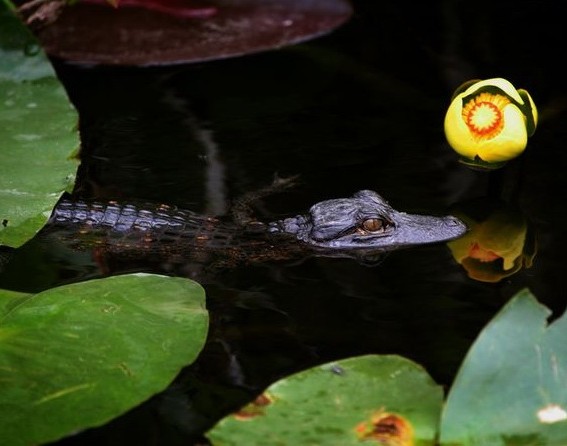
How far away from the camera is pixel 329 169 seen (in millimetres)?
3211

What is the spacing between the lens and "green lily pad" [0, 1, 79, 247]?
2570 millimetres

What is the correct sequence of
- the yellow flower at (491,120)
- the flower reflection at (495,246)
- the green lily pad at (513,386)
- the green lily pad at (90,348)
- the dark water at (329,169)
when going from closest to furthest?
the green lily pad at (513,386), the green lily pad at (90,348), the dark water at (329,169), the flower reflection at (495,246), the yellow flower at (491,120)

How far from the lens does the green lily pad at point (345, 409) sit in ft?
5.60

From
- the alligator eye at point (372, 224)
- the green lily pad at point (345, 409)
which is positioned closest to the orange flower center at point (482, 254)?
the alligator eye at point (372, 224)

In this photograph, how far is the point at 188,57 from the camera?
3.97 metres

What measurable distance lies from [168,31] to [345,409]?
2627mm

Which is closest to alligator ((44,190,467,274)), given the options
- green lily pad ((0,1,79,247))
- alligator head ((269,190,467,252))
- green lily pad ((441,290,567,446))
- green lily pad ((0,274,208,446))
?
alligator head ((269,190,467,252))

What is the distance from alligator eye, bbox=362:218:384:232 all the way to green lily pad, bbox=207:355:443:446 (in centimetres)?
98

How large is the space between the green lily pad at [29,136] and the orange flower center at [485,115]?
1.18 meters

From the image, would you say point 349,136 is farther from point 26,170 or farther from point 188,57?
point 26,170

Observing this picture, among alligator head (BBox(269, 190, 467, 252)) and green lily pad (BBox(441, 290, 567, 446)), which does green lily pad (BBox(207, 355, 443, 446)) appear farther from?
alligator head (BBox(269, 190, 467, 252))

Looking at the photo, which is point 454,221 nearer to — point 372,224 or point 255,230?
point 372,224

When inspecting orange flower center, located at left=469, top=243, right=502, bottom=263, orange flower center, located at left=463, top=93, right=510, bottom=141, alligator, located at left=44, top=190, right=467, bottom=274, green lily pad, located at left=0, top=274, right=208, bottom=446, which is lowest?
alligator, located at left=44, top=190, right=467, bottom=274

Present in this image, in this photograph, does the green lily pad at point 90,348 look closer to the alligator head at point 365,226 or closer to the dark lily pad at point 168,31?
the alligator head at point 365,226
